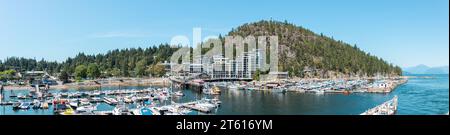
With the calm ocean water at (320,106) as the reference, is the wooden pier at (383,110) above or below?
above

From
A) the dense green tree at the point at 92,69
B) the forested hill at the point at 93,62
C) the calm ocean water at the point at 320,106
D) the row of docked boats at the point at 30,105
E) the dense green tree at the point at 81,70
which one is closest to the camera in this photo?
the forested hill at the point at 93,62

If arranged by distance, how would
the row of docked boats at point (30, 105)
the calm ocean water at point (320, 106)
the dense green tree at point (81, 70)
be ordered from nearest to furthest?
the dense green tree at point (81, 70)
the calm ocean water at point (320, 106)
the row of docked boats at point (30, 105)

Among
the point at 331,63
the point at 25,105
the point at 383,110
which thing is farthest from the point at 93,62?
the point at 331,63

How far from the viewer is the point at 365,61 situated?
20.5 metres

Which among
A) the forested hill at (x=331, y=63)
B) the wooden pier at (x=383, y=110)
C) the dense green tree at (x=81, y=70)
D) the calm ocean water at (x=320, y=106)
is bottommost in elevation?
the calm ocean water at (x=320, y=106)

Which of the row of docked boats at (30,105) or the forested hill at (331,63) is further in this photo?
the forested hill at (331,63)

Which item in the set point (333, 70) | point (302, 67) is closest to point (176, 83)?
point (302, 67)

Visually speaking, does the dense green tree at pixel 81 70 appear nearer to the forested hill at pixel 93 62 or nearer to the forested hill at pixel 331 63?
the forested hill at pixel 93 62

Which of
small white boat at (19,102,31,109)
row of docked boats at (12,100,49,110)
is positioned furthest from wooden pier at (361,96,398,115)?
small white boat at (19,102,31,109)

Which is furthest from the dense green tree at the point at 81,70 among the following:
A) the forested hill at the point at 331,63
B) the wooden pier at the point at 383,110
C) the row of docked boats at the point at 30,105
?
the forested hill at the point at 331,63

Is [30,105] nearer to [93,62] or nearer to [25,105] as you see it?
[25,105]

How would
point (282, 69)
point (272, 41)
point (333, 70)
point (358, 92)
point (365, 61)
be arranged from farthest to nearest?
1. point (365, 61)
2. point (333, 70)
3. point (282, 69)
4. point (358, 92)
5. point (272, 41)
